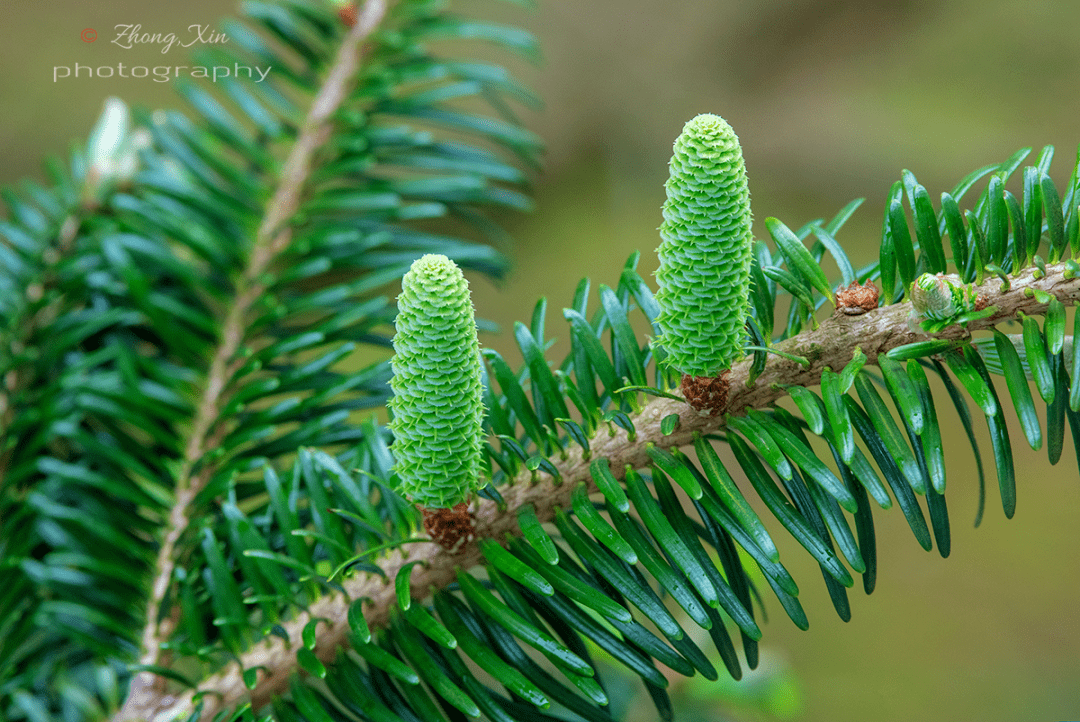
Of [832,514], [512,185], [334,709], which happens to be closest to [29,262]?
[334,709]

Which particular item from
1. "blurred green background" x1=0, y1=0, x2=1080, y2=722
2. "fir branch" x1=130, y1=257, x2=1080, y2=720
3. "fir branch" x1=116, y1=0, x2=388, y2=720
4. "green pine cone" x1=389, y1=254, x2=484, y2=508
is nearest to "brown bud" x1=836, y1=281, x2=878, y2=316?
"fir branch" x1=130, y1=257, x2=1080, y2=720

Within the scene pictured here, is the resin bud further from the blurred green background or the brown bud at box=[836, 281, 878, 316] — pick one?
the blurred green background

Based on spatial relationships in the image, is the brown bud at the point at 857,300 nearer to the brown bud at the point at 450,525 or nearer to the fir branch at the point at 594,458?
the fir branch at the point at 594,458

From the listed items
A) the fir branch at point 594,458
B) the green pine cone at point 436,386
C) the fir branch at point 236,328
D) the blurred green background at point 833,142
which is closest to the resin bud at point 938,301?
the fir branch at point 594,458

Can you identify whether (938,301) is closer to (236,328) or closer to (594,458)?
(594,458)

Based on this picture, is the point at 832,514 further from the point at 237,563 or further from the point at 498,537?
the point at 237,563
